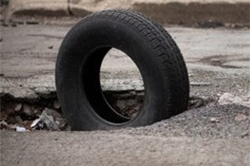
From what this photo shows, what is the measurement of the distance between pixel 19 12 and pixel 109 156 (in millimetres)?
9387

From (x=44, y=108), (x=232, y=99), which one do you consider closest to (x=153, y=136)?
(x=232, y=99)

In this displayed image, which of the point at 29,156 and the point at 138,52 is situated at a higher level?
the point at 138,52

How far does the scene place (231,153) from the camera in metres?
2.87

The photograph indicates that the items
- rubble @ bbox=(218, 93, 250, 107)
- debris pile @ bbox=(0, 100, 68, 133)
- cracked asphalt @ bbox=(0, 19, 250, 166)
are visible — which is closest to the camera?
cracked asphalt @ bbox=(0, 19, 250, 166)

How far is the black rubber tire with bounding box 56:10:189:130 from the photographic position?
139 inches

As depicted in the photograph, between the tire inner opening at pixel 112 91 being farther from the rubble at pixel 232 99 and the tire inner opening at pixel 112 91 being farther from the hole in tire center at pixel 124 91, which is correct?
the rubble at pixel 232 99

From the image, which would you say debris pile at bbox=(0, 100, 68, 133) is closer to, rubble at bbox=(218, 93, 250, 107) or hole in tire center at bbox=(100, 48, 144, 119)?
hole in tire center at bbox=(100, 48, 144, 119)

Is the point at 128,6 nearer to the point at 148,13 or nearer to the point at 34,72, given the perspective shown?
the point at 148,13

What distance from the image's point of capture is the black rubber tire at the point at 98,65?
353cm

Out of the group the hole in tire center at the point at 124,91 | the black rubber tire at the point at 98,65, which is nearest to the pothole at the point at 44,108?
the hole in tire center at the point at 124,91

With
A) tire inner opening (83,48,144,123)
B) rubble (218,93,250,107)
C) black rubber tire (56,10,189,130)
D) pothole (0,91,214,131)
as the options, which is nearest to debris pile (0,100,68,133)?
pothole (0,91,214,131)

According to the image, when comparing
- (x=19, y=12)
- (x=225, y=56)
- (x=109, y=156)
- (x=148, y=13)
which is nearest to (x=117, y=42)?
(x=109, y=156)

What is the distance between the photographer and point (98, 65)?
160 inches

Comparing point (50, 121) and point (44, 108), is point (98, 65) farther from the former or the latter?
point (44, 108)
